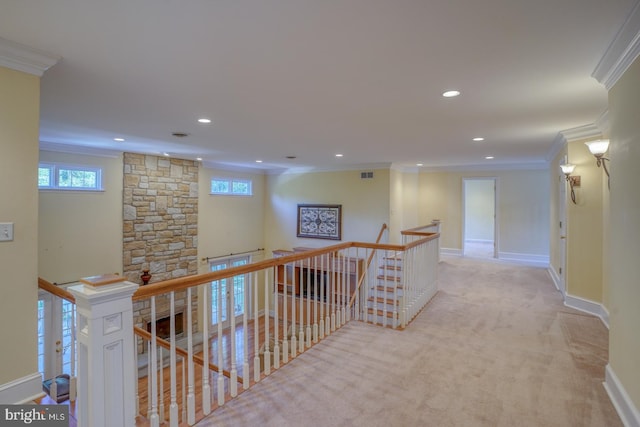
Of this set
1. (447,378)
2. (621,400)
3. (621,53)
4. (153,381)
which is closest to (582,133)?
(621,53)

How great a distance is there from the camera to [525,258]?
Result: 764 centimetres

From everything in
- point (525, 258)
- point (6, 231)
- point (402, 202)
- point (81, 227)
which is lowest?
point (525, 258)

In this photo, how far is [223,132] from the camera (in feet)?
13.8

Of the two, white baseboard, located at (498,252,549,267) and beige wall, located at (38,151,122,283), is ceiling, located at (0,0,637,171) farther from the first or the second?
white baseboard, located at (498,252,549,267)

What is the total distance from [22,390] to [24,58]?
6.83 feet

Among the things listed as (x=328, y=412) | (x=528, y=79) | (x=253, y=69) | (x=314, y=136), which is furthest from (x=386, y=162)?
(x=328, y=412)

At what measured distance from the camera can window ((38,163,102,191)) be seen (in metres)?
5.01

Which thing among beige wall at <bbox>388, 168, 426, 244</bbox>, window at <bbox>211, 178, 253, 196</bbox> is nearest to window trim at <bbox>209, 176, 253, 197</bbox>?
window at <bbox>211, 178, 253, 196</bbox>

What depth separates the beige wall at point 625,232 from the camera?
1.82 m

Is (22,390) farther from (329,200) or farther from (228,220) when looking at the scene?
(329,200)

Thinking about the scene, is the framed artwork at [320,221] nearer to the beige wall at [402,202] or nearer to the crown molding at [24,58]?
the beige wall at [402,202]

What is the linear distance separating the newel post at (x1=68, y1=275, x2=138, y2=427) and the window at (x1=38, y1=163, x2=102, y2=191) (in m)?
4.74

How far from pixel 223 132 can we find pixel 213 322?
4.86 m

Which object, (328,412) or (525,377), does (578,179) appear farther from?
(328,412)
